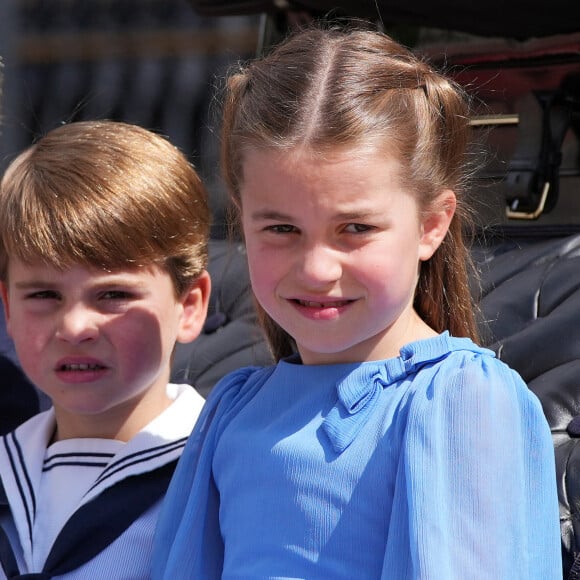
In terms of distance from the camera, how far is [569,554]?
54.4 inches

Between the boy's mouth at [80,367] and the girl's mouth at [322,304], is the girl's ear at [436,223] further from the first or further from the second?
the boy's mouth at [80,367]

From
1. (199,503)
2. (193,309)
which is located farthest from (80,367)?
(199,503)

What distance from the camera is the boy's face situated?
1660 mm

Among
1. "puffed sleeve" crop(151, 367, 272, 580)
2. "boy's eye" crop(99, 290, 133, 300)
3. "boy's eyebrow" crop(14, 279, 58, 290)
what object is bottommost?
"puffed sleeve" crop(151, 367, 272, 580)

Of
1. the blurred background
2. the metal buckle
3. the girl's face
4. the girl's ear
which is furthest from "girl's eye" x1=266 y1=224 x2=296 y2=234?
the blurred background

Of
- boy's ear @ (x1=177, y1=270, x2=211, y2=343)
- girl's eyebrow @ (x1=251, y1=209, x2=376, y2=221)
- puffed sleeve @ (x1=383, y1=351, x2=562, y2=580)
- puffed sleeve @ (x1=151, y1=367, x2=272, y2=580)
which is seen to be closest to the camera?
puffed sleeve @ (x1=383, y1=351, x2=562, y2=580)

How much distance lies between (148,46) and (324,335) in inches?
214

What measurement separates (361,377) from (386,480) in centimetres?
13

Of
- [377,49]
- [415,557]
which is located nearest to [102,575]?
[415,557]

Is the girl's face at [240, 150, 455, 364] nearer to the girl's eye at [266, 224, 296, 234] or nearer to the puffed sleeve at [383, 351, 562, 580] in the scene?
the girl's eye at [266, 224, 296, 234]

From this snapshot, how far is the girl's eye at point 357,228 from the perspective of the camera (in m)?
1.30

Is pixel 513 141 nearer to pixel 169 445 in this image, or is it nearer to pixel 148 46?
pixel 169 445

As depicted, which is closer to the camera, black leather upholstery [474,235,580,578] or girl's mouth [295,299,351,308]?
girl's mouth [295,299,351,308]

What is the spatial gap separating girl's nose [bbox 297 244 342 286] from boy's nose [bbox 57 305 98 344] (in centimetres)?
45
